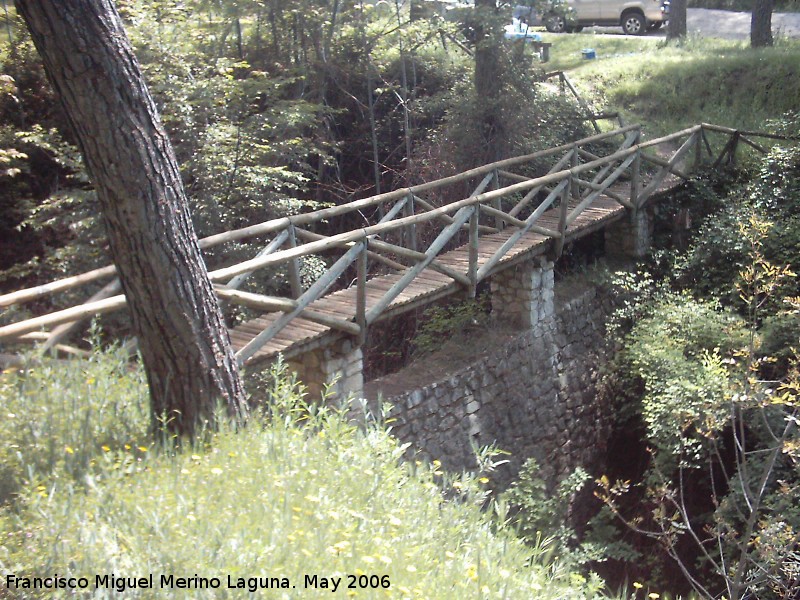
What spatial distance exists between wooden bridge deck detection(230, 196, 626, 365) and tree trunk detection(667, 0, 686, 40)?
30.7 feet

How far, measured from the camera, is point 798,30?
1788cm

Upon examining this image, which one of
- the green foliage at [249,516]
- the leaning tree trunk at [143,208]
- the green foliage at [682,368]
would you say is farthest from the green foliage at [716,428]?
the leaning tree trunk at [143,208]

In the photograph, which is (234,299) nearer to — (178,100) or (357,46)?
(178,100)

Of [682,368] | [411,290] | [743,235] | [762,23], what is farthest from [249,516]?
[762,23]

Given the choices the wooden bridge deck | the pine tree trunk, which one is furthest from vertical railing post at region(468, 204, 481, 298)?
the pine tree trunk

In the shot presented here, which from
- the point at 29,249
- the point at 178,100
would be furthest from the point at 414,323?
the point at 29,249

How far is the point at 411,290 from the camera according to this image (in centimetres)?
678

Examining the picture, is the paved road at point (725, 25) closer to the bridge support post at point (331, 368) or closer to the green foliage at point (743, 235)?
the green foliage at point (743, 235)

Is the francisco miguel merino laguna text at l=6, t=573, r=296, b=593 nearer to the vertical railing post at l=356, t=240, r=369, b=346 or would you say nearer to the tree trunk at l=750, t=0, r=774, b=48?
the vertical railing post at l=356, t=240, r=369, b=346

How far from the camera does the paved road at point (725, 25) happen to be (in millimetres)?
18281

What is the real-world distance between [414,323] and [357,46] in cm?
551

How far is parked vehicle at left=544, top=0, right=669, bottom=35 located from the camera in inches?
786

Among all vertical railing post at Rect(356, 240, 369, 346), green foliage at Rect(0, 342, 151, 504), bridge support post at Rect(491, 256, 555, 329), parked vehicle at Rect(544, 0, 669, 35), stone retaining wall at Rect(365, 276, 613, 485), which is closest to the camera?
green foliage at Rect(0, 342, 151, 504)

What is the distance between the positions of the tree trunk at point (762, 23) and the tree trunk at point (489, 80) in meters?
8.01
